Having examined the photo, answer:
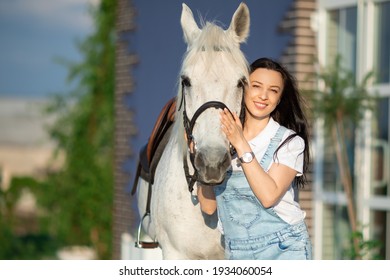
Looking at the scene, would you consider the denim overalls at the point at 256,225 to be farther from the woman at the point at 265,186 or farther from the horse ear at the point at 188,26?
the horse ear at the point at 188,26

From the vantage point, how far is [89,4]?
26.6 ft

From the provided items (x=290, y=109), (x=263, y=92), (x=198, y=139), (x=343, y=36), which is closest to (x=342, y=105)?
(x=343, y=36)

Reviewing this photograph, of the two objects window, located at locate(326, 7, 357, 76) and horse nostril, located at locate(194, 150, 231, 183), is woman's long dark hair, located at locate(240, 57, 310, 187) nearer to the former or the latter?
horse nostril, located at locate(194, 150, 231, 183)

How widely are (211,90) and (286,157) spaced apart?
33cm

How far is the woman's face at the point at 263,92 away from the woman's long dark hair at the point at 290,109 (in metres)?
0.03

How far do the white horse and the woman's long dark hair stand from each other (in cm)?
10

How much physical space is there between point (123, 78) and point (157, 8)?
1.41m

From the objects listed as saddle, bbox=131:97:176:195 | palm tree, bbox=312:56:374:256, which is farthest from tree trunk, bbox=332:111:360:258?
saddle, bbox=131:97:176:195

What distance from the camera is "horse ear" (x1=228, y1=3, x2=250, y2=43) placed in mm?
2764

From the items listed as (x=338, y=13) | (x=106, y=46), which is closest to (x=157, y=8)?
(x=338, y=13)

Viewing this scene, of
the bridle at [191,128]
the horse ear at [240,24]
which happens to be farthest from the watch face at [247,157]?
the horse ear at [240,24]

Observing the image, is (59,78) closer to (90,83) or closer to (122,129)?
(90,83)

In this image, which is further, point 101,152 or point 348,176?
point 101,152

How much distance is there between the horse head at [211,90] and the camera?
8.13ft
